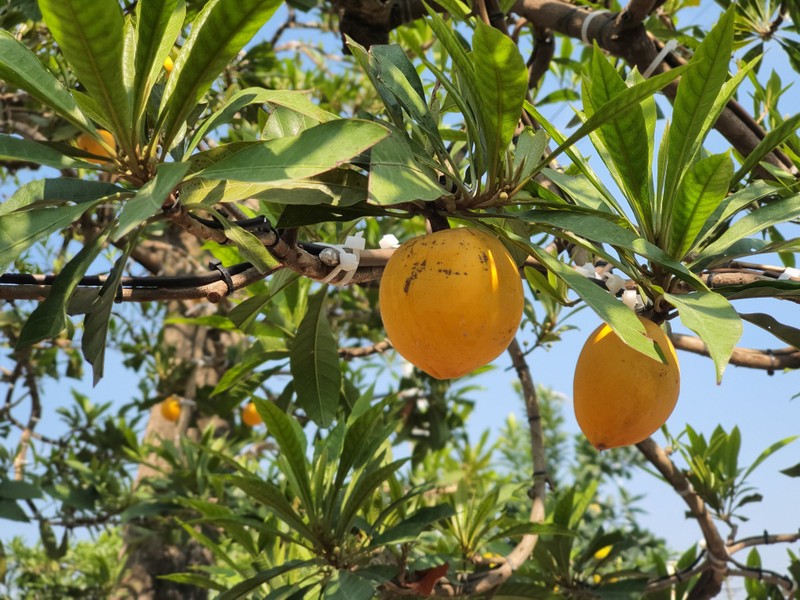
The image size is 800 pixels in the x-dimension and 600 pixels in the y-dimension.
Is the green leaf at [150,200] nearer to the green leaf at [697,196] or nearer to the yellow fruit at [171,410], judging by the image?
the green leaf at [697,196]

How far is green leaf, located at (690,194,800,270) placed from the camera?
1029 millimetres

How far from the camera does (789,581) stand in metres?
1.93

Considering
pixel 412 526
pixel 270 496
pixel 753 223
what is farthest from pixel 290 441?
pixel 753 223

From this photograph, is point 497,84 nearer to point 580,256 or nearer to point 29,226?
point 29,226

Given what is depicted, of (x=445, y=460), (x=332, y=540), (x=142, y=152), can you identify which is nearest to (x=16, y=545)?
(x=445, y=460)

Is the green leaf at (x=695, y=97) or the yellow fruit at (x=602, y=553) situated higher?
the green leaf at (x=695, y=97)

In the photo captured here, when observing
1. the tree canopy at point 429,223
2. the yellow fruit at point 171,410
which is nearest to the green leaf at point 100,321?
the tree canopy at point 429,223

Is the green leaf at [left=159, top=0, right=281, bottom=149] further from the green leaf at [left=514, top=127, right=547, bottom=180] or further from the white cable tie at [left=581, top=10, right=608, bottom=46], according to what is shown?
the white cable tie at [left=581, top=10, right=608, bottom=46]

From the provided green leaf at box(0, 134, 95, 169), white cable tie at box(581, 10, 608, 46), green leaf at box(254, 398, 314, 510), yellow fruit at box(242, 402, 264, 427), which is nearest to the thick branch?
green leaf at box(254, 398, 314, 510)

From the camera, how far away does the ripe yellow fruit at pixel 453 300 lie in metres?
0.87

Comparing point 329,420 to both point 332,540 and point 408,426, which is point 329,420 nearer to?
point 332,540

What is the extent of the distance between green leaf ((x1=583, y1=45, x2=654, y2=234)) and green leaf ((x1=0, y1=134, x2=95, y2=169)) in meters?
0.60

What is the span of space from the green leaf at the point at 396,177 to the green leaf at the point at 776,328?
0.50 meters

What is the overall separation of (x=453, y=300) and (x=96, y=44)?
432mm
